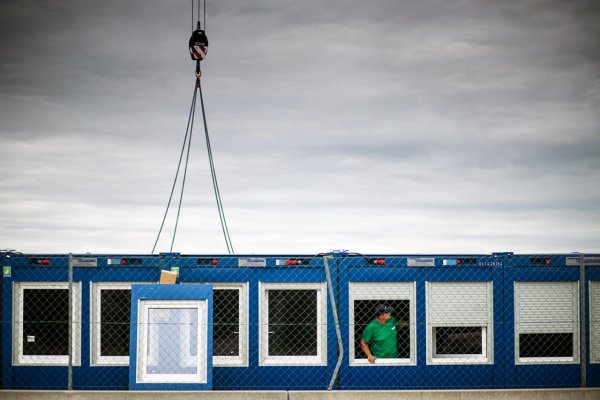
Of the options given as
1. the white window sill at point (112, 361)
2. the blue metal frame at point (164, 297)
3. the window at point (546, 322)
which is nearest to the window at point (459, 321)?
the window at point (546, 322)

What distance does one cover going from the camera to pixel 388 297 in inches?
402

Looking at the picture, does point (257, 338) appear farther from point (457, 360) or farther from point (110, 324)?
point (457, 360)

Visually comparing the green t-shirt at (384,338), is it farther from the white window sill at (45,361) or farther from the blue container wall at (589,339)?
the white window sill at (45,361)

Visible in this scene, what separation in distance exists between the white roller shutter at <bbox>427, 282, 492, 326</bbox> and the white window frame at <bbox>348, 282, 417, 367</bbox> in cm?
23

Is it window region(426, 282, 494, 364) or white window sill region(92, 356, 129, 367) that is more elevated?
window region(426, 282, 494, 364)

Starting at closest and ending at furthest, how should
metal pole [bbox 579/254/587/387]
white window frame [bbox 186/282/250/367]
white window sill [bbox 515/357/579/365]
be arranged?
metal pole [bbox 579/254/587/387] → white window frame [bbox 186/282/250/367] → white window sill [bbox 515/357/579/365]

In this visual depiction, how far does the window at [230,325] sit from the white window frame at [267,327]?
22 cm

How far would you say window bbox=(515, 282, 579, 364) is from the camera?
33.6 ft

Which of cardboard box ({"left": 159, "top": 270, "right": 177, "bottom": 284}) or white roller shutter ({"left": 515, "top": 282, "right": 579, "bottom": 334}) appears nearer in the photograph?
cardboard box ({"left": 159, "top": 270, "right": 177, "bottom": 284})

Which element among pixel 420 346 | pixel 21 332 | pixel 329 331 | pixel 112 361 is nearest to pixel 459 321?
pixel 420 346

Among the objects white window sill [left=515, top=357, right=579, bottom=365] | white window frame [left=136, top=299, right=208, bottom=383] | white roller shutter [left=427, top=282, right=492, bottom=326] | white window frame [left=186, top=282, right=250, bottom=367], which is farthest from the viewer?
white window sill [left=515, top=357, right=579, bottom=365]

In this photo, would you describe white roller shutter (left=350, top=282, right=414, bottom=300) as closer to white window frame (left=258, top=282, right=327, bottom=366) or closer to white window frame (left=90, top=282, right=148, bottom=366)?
white window frame (left=258, top=282, right=327, bottom=366)

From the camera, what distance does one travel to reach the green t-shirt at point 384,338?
33.4 ft

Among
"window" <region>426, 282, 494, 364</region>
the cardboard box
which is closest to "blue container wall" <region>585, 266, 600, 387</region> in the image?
"window" <region>426, 282, 494, 364</region>
